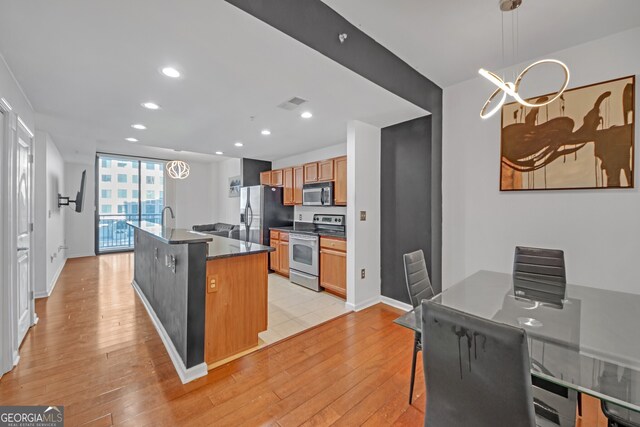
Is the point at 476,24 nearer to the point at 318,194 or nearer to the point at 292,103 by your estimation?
the point at 292,103

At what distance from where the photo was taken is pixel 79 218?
259 inches

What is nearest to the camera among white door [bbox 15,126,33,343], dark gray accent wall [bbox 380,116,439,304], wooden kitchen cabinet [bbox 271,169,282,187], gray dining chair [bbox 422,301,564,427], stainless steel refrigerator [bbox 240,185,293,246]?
gray dining chair [bbox 422,301,564,427]

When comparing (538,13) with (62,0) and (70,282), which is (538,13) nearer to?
(62,0)

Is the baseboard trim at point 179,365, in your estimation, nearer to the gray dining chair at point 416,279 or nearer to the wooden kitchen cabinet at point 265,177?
the gray dining chair at point 416,279

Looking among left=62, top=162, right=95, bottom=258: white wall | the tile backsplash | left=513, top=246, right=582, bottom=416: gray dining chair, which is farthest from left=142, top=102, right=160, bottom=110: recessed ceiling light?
left=62, top=162, right=95, bottom=258: white wall

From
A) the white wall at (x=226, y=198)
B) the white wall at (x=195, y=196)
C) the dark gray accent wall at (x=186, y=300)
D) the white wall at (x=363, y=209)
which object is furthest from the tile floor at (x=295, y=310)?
the white wall at (x=195, y=196)

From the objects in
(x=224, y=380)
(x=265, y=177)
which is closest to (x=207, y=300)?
(x=224, y=380)

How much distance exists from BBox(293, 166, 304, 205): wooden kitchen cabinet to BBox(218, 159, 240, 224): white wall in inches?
97.7

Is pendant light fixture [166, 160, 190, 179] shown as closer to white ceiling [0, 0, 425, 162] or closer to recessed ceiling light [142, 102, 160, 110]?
white ceiling [0, 0, 425, 162]

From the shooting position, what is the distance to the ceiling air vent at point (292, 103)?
2816 mm

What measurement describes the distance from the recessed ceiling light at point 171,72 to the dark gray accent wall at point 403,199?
262 cm

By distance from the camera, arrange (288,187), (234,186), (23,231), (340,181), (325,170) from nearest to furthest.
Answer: (23,231) < (340,181) < (325,170) < (288,187) < (234,186)

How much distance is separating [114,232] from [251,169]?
4.63m

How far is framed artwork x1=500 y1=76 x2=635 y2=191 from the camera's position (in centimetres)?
218
